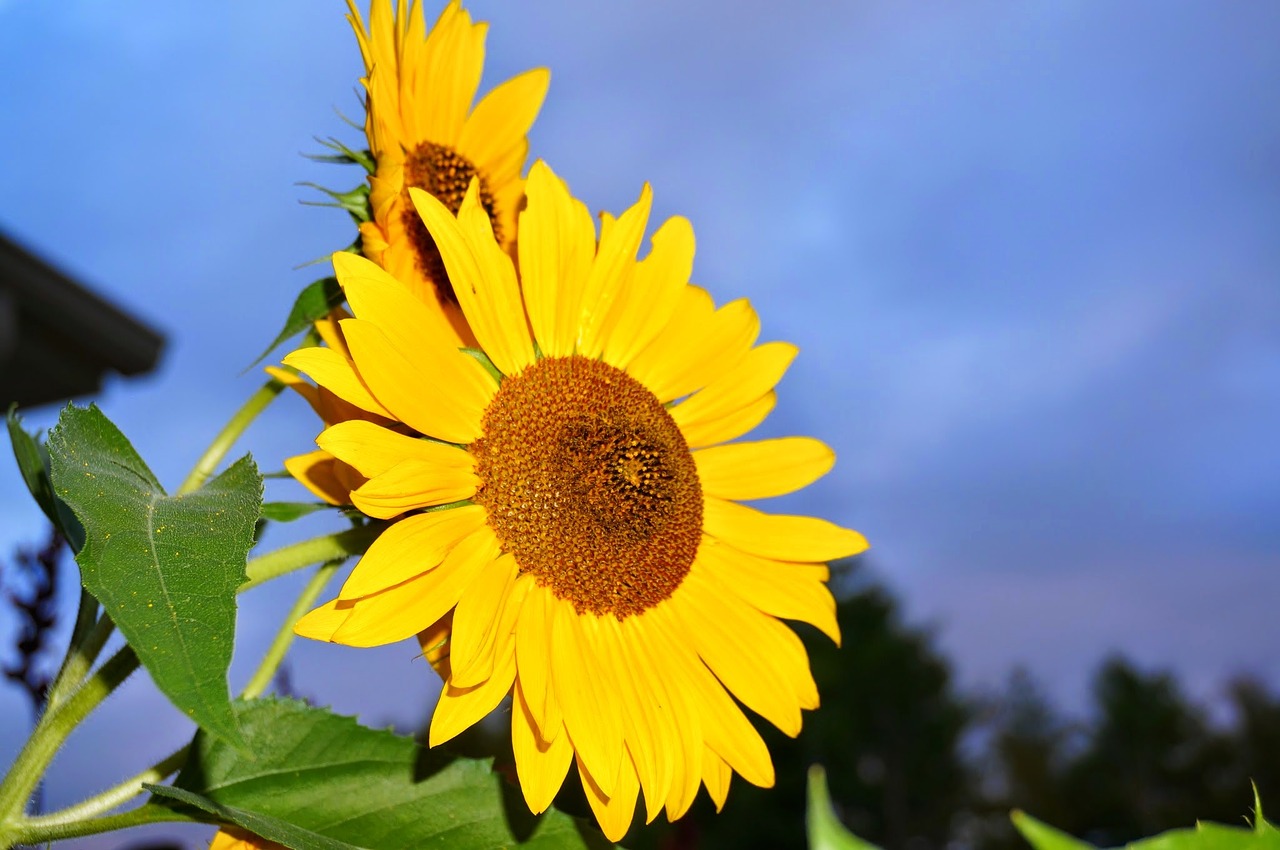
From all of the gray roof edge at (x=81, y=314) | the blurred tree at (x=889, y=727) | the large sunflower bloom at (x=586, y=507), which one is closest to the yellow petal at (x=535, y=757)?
the large sunflower bloom at (x=586, y=507)

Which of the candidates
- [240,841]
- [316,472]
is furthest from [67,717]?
[316,472]

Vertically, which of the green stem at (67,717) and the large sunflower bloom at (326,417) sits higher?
the large sunflower bloom at (326,417)

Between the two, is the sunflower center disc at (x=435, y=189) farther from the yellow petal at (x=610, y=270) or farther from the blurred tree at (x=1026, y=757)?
the blurred tree at (x=1026, y=757)

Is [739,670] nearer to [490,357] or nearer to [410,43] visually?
[490,357]

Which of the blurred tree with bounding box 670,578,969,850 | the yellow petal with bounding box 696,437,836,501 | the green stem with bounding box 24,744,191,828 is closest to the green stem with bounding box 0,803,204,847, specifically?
the green stem with bounding box 24,744,191,828

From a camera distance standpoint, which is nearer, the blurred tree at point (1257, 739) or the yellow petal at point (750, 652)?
the yellow petal at point (750, 652)

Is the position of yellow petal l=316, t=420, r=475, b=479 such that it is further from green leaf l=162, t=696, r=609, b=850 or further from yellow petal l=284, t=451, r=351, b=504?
green leaf l=162, t=696, r=609, b=850

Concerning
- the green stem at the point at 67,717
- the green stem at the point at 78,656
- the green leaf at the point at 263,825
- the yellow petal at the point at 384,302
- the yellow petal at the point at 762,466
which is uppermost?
the yellow petal at the point at 762,466
